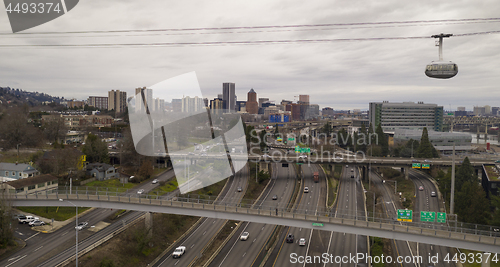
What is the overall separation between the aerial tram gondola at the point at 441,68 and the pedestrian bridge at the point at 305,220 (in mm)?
11511

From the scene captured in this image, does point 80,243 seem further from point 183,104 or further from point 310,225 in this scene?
point 310,225

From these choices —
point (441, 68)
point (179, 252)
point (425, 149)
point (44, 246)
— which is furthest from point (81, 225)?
point (425, 149)

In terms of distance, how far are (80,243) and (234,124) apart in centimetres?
4865

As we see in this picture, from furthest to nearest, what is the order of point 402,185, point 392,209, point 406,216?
1. point 402,185
2. point 392,209
3. point 406,216

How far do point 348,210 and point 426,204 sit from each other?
1011 cm

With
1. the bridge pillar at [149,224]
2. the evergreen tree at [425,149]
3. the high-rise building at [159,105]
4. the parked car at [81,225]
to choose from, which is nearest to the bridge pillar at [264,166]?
the high-rise building at [159,105]

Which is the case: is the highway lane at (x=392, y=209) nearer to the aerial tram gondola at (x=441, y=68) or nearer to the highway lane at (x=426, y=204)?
the highway lane at (x=426, y=204)

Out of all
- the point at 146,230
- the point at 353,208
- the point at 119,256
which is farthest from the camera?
the point at 353,208

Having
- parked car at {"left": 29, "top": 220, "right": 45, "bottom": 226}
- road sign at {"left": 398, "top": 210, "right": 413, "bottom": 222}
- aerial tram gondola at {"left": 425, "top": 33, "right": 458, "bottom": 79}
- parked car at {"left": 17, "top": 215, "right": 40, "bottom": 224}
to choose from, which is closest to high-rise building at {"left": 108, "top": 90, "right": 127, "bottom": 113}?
parked car at {"left": 17, "top": 215, "right": 40, "bottom": 224}

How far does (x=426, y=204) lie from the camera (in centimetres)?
3594

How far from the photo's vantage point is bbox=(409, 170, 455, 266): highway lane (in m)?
25.1

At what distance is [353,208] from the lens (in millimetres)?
34906

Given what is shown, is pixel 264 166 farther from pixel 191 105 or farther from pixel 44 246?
pixel 44 246

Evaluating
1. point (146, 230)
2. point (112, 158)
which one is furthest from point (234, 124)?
point (146, 230)
